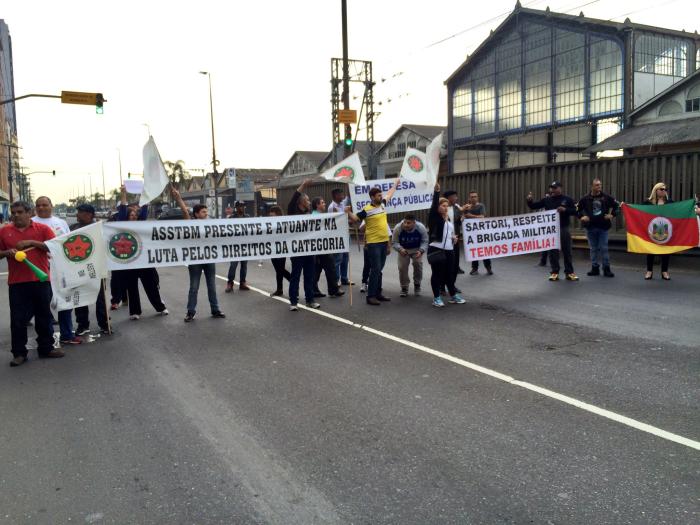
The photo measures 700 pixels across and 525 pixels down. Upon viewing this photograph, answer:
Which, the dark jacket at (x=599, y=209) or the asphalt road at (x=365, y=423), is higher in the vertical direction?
the dark jacket at (x=599, y=209)

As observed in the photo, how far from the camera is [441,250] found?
9242 mm

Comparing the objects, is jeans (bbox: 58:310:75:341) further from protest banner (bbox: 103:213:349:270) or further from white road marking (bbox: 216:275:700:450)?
white road marking (bbox: 216:275:700:450)

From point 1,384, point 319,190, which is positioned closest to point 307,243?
point 1,384

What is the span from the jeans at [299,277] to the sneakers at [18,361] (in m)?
3.87

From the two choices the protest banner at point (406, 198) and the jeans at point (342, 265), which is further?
the protest banner at point (406, 198)

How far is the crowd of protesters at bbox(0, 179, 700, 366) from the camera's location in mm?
6512

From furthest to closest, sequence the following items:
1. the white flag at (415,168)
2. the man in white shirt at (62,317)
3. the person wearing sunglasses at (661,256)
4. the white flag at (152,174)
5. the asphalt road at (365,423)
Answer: the person wearing sunglasses at (661,256), the white flag at (415,168), the white flag at (152,174), the man in white shirt at (62,317), the asphalt road at (365,423)

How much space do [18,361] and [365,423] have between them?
4233 mm

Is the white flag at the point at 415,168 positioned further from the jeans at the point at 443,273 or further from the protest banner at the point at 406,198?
the jeans at the point at 443,273

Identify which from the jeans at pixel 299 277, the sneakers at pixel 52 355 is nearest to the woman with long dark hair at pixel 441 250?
the jeans at pixel 299 277

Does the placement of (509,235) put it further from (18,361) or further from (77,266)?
(18,361)

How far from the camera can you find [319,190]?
27203mm

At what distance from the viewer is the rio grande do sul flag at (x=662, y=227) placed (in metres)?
10.9

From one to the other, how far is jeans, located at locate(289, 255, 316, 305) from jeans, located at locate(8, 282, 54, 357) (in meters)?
3.55
